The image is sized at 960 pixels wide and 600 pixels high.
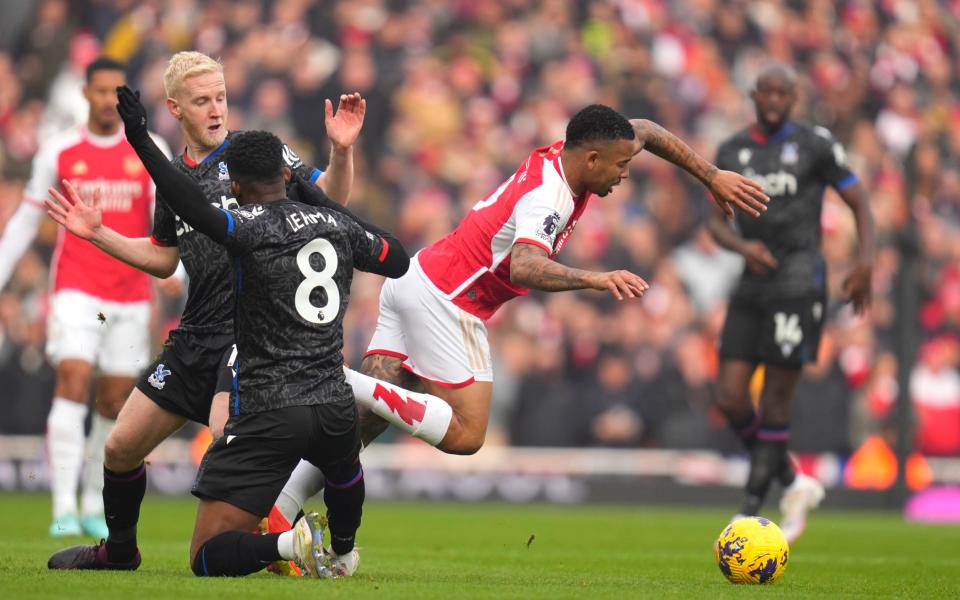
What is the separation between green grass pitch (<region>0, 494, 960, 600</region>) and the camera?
6.55 meters

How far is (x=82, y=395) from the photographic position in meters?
10.1

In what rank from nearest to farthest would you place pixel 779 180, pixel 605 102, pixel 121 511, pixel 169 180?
pixel 169 180
pixel 121 511
pixel 779 180
pixel 605 102

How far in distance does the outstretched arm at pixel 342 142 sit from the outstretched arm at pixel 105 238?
0.92 meters

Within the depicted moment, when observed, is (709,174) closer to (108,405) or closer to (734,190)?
(734,190)

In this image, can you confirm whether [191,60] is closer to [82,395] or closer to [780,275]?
[82,395]

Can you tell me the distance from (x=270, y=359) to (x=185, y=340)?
929 mm

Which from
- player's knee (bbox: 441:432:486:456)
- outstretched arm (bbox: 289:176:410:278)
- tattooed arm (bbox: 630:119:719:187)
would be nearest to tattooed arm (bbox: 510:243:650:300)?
outstretched arm (bbox: 289:176:410:278)

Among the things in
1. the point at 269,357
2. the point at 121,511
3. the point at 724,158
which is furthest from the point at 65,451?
the point at 724,158

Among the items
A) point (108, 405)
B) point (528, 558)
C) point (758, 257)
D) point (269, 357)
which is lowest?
point (528, 558)

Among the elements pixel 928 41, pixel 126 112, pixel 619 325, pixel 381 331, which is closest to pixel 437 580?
pixel 381 331

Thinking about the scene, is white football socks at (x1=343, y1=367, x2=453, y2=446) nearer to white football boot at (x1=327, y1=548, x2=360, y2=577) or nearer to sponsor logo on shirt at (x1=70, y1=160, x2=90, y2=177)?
white football boot at (x1=327, y1=548, x2=360, y2=577)

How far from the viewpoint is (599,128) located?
7.72 m

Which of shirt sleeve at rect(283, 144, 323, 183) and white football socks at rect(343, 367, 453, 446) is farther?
white football socks at rect(343, 367, 453, 446)

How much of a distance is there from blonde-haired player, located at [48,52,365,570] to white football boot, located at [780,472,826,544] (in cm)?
467
